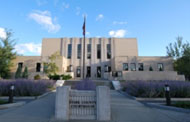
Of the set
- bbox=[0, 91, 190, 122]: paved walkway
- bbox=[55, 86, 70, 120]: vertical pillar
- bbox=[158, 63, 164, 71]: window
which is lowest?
bbox=[0, 91, 190, 122]: paved walkway

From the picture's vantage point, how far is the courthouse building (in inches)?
798

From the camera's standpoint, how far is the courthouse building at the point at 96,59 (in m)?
20.3

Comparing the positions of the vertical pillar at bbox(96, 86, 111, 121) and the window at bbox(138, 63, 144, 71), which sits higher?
the window at bbox(138, 63, 144, 71)

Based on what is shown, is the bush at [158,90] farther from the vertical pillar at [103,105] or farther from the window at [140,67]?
the window at [140,67]

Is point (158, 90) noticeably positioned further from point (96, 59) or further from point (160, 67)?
point (96, 59)

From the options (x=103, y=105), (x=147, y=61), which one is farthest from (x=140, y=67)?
(x=103, y=105)

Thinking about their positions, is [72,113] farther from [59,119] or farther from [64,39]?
[64,39]

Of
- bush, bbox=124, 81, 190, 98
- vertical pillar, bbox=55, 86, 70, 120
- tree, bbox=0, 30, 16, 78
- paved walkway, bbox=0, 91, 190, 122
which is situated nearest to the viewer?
vertical pillar, bbox=55, 86, 70, 120

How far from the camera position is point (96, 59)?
24.0m

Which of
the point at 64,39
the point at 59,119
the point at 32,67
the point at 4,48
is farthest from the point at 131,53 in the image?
the point at 4,48

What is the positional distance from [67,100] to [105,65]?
20.5 metres

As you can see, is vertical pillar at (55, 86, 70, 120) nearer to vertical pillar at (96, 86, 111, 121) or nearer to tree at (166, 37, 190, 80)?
vertical pillar at (96, 86, 111, 121)

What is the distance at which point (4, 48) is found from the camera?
Result: 19.6 meters

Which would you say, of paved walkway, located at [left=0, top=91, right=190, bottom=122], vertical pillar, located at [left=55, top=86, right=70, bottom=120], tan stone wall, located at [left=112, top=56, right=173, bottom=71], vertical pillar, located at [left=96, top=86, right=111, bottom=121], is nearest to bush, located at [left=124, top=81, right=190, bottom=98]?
paved walkway, located at [left=0, top=91, right=190, bottom=122]
